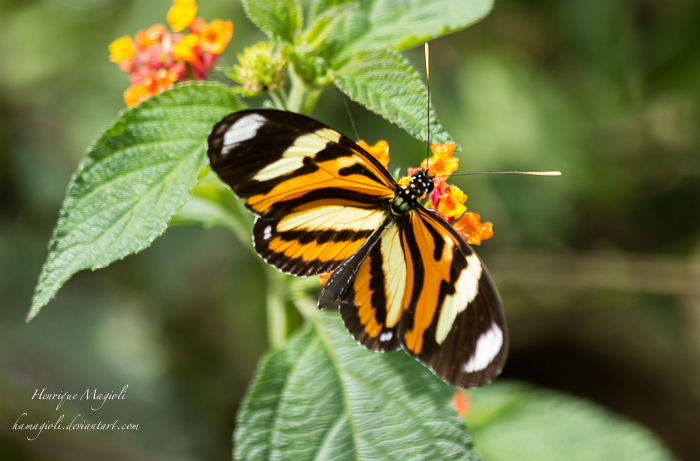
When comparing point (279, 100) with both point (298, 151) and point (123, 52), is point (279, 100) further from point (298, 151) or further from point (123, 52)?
point (123, 52)

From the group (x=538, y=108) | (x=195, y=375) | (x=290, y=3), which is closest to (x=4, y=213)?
(x=195, y=375)

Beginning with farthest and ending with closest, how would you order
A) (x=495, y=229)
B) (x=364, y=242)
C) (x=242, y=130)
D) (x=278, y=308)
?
(x=495, y=229) → (x=278, y=308) → (x=364, y=242) → (x=242, y=130)

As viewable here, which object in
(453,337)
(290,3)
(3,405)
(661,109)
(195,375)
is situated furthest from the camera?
(661,109)

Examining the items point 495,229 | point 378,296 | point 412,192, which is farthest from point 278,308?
point 495,229

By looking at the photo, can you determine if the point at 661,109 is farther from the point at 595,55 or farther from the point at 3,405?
the point at 3,405

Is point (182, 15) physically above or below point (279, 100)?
above

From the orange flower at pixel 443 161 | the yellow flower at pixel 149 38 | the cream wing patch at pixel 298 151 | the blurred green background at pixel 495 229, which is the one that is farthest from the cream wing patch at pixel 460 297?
the blurred green background at pixel 495 229
